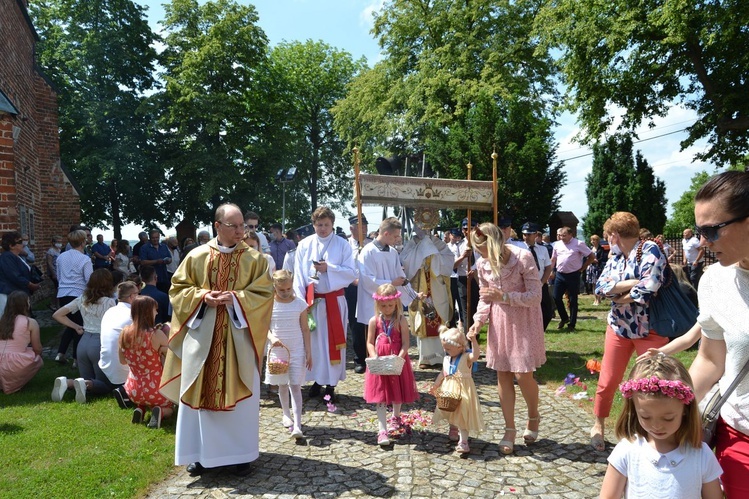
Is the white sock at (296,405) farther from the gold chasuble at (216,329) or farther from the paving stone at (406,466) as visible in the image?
the gold chasuble at (216,329)

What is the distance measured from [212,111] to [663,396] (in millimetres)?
28759

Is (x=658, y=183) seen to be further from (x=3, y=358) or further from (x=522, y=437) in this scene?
(x=3, y=358)

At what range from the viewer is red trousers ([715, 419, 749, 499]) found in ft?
6.77

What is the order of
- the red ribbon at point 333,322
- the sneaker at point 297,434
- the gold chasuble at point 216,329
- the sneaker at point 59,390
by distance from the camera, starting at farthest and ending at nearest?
the sneaker at point 59,390 < the red ribbon at point 333,322 < the sneaker at point 297,434 < the gold chasuble at point 216,329

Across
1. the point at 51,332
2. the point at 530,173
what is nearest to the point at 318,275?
the point at 51,332

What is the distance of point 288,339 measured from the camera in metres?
5.49

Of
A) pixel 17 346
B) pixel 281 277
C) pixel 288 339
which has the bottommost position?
pixel 17 346

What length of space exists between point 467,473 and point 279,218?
94.8 ft

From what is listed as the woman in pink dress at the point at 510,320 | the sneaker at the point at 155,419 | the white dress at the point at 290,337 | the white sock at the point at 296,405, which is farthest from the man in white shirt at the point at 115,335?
the woman in pink dress at the point at 510,320

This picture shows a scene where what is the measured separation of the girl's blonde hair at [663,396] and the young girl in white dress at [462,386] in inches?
95.2

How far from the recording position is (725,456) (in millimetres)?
2133

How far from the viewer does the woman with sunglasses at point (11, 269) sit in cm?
790

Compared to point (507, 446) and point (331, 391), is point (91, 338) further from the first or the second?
point (507, 446)

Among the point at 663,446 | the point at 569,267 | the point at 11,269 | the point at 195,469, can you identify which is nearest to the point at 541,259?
the point at 569,267
